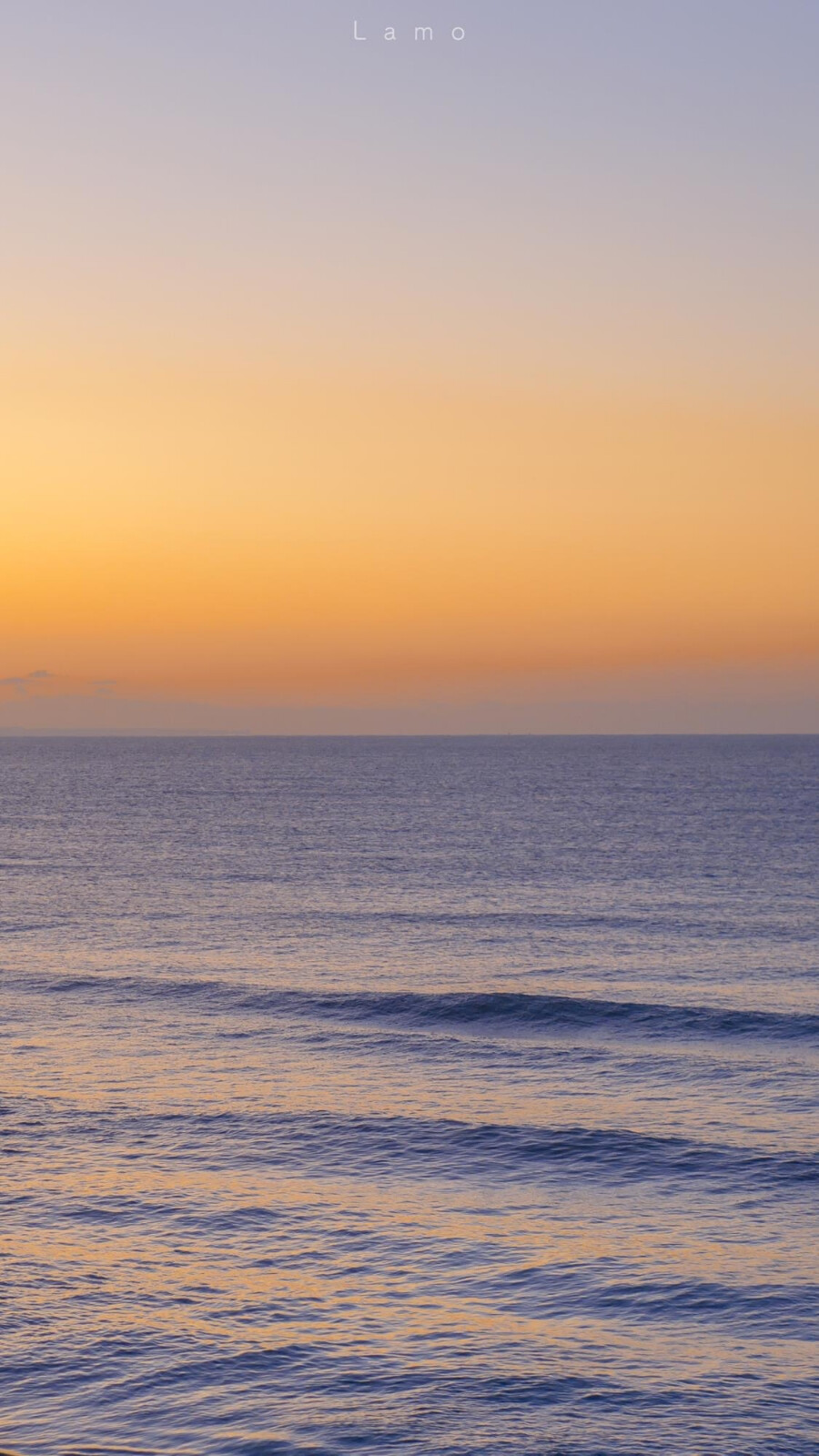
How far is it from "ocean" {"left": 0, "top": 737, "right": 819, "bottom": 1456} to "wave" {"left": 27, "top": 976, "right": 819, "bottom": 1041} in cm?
17

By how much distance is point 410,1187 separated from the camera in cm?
2562

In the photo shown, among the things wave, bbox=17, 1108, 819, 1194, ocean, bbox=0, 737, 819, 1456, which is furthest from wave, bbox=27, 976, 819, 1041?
wave, bbox=17, 1108, 819, 1194

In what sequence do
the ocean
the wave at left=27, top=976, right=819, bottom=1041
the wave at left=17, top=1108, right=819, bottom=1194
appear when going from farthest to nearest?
the wave at left=27, top=976, right=819, bottom=1041
the wave at left=17, top=1108, right=819, bottom=1194
the ocean

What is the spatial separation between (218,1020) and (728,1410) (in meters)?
26.4

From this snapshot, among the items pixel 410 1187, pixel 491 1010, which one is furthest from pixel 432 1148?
pixel 491 1010

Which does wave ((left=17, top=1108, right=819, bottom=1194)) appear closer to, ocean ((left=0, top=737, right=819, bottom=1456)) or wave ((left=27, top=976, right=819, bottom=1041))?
ocean ((left=0, top=737, right=819, bottom=1456))

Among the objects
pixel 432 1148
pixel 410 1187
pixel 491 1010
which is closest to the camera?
pixel 410 1187

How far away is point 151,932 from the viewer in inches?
2350

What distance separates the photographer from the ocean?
56.8ft

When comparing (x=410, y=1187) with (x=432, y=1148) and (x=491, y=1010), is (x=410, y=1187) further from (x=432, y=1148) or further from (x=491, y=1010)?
(x=491, y=1010)

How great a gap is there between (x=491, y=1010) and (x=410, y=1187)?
17814 mm

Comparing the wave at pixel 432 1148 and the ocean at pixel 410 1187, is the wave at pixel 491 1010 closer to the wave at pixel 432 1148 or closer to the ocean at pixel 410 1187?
the ocean at pixel 410 1187

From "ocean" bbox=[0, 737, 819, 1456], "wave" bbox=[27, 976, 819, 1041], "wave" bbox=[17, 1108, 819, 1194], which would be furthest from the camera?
"wave" bbox=[27, 976, 819, 1041]

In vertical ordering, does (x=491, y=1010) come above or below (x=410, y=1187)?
below
